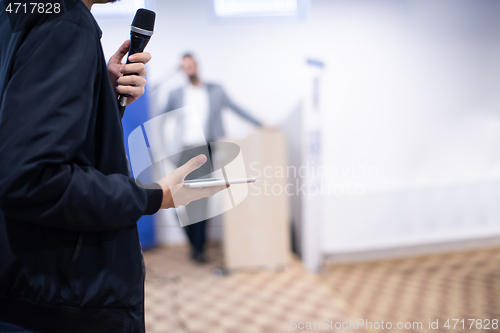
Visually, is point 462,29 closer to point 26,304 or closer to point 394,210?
point 394,210

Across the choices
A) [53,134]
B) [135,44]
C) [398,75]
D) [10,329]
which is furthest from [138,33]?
[398,75]

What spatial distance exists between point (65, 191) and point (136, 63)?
0.23 metres

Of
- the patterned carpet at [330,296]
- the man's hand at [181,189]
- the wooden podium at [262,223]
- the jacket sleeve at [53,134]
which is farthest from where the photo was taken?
the wooden podium at [262,223]

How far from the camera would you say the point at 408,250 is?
2.51 metres

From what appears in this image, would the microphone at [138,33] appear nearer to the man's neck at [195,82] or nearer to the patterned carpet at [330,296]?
the patterned carpet at [330,296]

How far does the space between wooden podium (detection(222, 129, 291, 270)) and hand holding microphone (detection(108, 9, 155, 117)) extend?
1.68m

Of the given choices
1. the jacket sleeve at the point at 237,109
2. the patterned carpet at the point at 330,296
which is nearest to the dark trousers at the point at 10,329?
the patterned carpet at the point at 330,296

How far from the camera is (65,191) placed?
0.40 meters

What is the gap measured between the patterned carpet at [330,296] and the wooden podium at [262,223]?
0.10 metres

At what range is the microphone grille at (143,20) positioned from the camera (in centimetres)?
57

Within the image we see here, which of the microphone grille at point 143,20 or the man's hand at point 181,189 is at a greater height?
the microphone grille at point 143,20

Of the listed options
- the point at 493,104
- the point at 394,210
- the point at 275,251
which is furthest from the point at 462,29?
the point at 275,251

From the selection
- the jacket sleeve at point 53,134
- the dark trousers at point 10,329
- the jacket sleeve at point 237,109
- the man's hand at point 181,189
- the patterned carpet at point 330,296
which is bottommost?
the patterned carpet at point 330,296

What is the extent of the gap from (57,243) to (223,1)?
103 inches
